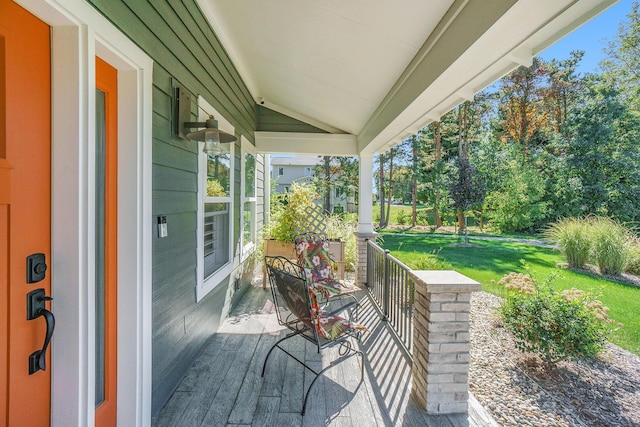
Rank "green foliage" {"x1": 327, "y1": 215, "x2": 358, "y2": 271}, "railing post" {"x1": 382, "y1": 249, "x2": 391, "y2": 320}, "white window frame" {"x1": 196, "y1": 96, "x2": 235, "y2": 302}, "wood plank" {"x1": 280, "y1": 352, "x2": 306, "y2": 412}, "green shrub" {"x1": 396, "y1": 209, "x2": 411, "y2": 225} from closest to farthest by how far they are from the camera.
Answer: "wood plank" {"x1": 280, "y1": 352, "x2": 306, "y2": 412}
"white window frame" {"x1": 196, "y1": 96, "x2": 235, "y2": 302}
"railing post" {"x1": 382, "y1": 249, "x2": 391, "y2": 320}
"green foliage" {"x1": 327, "y1": 215, "x2": 358, "y2": 271}
"green shrub" {"x1": 396, "y1": 209, "x2": 411, "y2": 225}

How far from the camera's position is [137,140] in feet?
5.79

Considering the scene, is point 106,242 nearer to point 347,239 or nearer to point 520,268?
point 347,239

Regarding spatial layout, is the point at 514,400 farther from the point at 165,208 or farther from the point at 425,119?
the point at 165,208

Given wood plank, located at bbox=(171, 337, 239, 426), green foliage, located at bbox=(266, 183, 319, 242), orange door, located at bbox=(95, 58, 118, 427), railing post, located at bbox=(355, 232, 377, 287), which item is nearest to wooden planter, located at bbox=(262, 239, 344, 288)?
green foliage, located at bbox=(266, 183, 319, 242)

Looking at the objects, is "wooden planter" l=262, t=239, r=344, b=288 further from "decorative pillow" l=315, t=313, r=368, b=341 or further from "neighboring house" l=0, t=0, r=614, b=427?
"decorative pillow" l=315, t=313, r=368, b=341

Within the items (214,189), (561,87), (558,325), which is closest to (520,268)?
(558,325)

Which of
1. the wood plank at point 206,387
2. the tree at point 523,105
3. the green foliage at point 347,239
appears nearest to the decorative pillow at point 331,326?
the wood plank at point 206,387

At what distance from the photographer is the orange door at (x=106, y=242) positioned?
165 centimetres

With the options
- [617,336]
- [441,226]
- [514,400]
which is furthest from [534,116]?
[514,400]

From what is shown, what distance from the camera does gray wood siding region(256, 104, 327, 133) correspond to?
5586 millimetres

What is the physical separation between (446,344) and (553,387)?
156cm

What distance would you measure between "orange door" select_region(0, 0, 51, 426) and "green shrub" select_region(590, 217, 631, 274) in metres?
8.83

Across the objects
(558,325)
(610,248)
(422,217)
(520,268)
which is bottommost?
(520,268)

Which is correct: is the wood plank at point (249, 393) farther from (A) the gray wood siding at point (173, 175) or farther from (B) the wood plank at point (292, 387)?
(A) the gray wood siding at point (173, 175)
